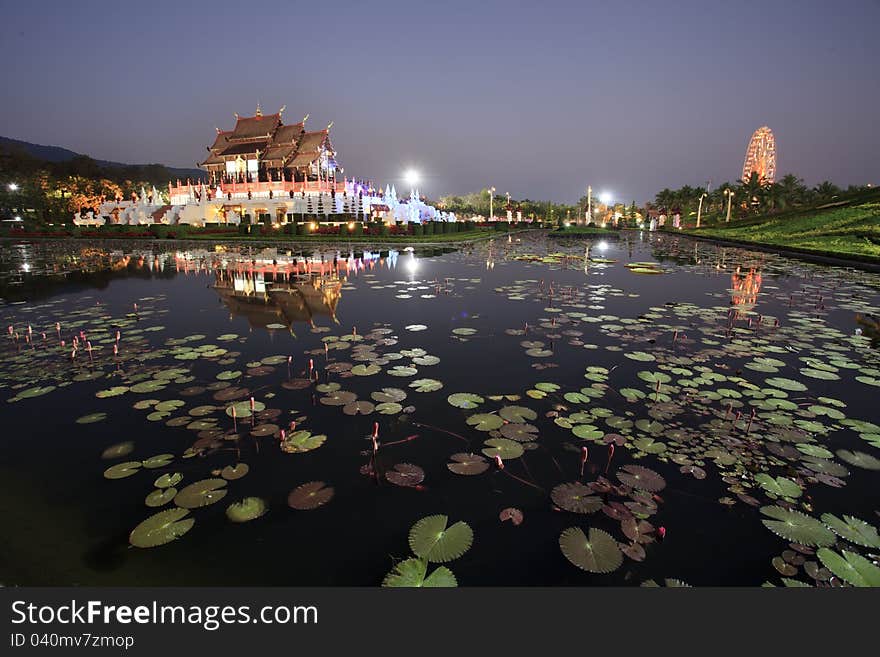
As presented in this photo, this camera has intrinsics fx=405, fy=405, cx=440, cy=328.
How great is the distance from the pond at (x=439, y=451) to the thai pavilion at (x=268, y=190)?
42995mm

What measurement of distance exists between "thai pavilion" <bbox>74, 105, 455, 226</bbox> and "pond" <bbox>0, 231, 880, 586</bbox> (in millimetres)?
42995

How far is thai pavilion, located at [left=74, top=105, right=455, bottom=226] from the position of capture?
50344mm

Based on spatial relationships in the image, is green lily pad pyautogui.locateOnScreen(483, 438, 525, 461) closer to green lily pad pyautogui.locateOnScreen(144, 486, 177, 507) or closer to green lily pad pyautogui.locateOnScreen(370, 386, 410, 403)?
green lily pad pyautogui.locateOnScreen(370, 386, 410, 403)

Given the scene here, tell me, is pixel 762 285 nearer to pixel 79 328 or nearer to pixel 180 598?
pixel 180 598

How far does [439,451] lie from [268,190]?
5739cm

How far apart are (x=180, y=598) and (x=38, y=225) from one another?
6818cm

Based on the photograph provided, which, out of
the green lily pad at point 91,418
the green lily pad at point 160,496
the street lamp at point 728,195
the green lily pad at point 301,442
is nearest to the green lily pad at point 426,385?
the green lily pad at point 301,442

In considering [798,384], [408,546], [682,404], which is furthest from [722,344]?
[408,546]

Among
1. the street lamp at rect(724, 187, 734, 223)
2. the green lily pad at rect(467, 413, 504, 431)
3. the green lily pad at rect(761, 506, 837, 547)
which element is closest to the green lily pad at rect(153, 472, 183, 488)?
the green lily pad at rect(467, 413, 504, 431)

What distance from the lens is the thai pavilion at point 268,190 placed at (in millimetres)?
50344

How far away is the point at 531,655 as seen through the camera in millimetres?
2115

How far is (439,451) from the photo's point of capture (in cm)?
397

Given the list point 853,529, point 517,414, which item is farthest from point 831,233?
point 517,414

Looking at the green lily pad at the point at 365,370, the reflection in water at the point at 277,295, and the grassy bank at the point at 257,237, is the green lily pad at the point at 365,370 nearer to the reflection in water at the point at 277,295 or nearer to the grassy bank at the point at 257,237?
the reflection in water at the point at 277,295
